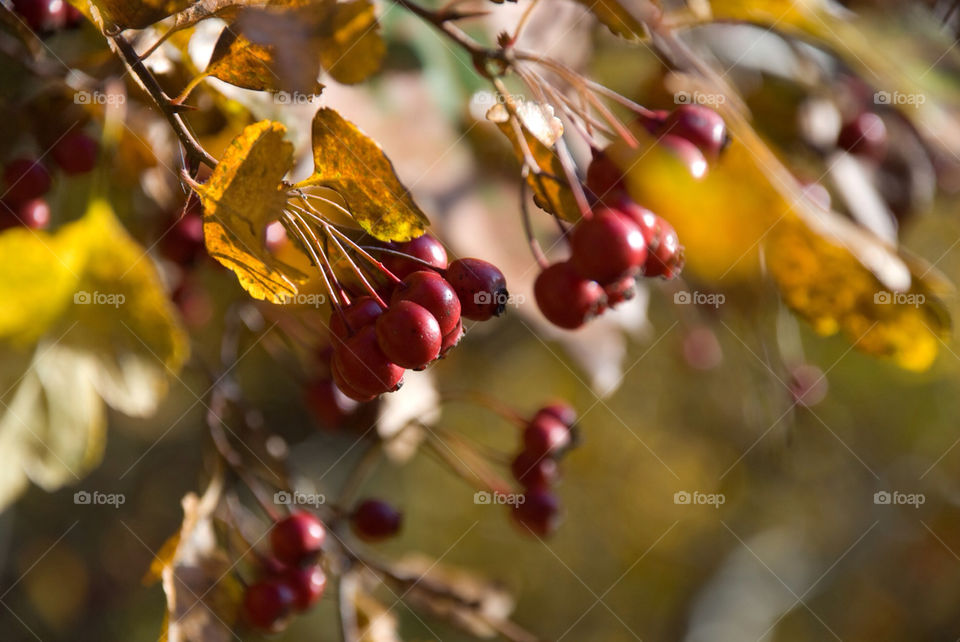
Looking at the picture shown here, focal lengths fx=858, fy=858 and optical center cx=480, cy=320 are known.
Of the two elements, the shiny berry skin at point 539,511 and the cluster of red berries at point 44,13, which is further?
the shiny berry skin at point 539,511

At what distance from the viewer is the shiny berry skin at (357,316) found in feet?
2.49

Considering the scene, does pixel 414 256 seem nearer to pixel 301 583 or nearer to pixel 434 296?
pixel 434 296

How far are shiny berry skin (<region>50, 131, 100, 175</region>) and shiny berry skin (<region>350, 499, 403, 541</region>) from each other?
596 mm

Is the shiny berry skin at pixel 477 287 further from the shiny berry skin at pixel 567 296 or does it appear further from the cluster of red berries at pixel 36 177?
the cluster of red berries at pixel 36 177

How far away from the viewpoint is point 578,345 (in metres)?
1.41

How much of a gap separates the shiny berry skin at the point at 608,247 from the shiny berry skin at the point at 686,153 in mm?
89

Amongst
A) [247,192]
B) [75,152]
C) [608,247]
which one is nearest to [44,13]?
[75,152]

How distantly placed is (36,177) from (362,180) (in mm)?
501

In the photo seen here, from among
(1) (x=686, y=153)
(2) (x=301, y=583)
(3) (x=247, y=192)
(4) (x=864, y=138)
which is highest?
(3) (x=247, y=192)

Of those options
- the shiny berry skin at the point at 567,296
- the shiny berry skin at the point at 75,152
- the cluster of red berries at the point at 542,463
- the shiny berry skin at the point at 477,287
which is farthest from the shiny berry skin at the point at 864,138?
the shiny berry skin at the point at 75,152

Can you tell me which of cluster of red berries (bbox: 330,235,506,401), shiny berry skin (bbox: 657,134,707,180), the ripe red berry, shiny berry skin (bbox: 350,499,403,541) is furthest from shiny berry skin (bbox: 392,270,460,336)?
shiny berry skin (bbox: 350,499,403,541)

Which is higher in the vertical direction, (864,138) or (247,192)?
(247,192)

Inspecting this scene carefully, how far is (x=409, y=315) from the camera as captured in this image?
2.31ft

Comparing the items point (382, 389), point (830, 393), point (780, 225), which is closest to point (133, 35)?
point (382, 389)
